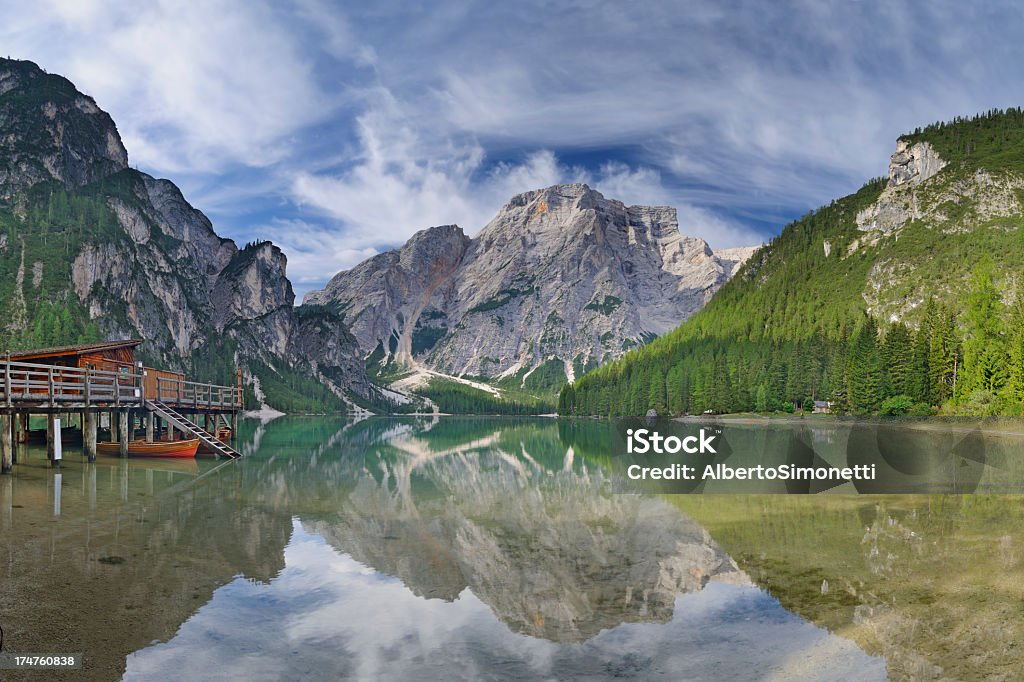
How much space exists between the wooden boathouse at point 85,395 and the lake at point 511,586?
36.7ft

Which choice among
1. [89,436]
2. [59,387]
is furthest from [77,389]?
[89,436]

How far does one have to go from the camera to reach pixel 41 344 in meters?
162

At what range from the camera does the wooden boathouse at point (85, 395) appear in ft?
130

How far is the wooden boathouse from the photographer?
3959 centimetres

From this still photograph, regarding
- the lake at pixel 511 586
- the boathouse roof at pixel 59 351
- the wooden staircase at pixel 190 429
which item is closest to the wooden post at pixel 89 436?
the boathouse roof at pixel 59 351

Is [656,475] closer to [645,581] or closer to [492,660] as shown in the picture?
[645,581]

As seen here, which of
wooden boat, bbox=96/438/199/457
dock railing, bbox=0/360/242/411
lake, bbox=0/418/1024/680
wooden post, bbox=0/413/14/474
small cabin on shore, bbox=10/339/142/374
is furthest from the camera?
wooden boat, bbox=96/438/199/457

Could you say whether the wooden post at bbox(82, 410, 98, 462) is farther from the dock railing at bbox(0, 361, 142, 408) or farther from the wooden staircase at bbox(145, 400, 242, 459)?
the wooden staircase at bbox(145, 400, 242, 459)

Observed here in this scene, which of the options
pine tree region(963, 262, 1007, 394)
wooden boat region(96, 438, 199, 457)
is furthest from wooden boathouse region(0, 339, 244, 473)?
pine tree region(963, 262, 1007, 394)

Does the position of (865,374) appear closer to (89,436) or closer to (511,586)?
(89,436)

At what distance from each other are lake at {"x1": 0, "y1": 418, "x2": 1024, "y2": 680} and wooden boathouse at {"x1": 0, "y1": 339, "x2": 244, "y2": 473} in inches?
440

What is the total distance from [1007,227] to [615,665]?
753ft

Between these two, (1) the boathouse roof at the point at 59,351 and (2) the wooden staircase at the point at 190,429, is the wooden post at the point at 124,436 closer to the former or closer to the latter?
(2) the wooden staircase at the point at 190,429

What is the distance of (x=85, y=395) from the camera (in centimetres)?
4503
